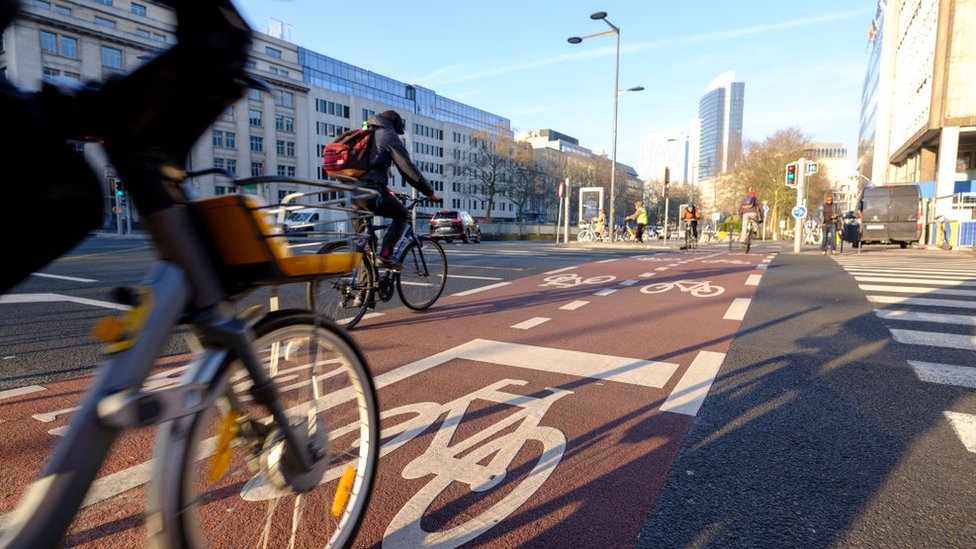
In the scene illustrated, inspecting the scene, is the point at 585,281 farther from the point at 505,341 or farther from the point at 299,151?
the point at 299,151

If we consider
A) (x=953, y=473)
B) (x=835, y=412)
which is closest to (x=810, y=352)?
(x=835, y=412)

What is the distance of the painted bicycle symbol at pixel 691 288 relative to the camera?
8.11 m

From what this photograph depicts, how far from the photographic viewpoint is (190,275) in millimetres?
1291

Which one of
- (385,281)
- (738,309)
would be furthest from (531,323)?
(738,309)

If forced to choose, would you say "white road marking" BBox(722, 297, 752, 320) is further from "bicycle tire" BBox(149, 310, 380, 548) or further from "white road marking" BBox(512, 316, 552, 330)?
"bicycle tire" BBox(149, 310, 380, 548)

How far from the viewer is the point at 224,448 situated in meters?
1.48

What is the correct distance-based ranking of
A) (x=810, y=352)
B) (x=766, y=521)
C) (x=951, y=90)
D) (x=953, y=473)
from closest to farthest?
(x=766, y=521) → (x=953, y=473) → (x=810, y=352) → (x=951, y=90)

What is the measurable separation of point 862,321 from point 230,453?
6383 millimetres

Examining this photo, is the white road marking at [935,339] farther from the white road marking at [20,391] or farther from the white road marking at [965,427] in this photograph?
the white road marking at [20,391]

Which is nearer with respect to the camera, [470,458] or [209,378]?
[209,378]

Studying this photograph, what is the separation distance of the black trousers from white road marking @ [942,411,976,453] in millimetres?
4338

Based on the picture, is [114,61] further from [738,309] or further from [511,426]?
[738,309]

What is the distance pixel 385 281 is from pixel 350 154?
4.04 feet

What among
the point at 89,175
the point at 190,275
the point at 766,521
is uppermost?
the point at 89,175
